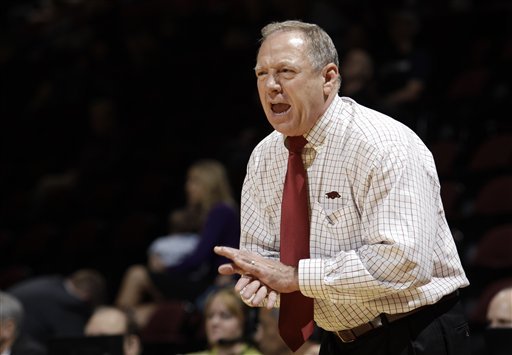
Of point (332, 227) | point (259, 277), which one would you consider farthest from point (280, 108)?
point (259, 277)

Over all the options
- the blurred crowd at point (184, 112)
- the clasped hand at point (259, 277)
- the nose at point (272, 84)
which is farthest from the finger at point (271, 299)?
the blurred crowd at point (184, 112)

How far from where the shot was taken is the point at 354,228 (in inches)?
105

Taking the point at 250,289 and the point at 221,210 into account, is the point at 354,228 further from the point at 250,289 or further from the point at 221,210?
the point at 221,210

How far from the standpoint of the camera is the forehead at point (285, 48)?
2.67m

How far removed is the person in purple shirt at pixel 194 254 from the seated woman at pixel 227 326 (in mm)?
913

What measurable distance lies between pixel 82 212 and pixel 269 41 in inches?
245

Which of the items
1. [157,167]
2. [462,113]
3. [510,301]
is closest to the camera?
[510,301]

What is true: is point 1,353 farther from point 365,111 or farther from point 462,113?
point 462,113

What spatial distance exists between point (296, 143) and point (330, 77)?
8.2 inches

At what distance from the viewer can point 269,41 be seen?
8.93ft

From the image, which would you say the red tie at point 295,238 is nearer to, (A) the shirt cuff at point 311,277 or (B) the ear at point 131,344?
(A) the shirt cuff at point 311,277

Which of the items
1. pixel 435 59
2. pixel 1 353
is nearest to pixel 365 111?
pixel 1 353

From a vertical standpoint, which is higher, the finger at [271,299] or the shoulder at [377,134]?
the shoulder at [377,134]

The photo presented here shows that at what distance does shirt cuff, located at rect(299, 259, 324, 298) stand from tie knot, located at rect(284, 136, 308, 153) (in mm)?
362
